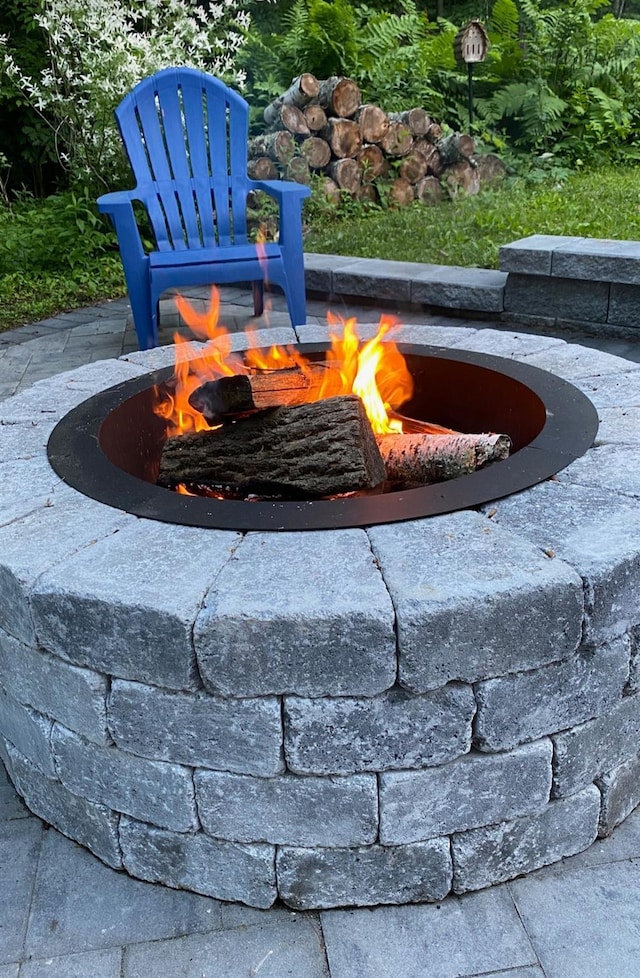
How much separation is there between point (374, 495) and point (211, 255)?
2.57m

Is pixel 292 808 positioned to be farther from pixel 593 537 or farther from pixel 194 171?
pixel 194 171

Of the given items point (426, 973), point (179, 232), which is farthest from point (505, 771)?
point (179, 232)

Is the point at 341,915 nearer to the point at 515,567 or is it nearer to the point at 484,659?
the point at 484,659

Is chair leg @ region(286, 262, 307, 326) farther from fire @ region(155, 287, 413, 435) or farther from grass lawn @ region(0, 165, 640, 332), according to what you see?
fire @ region(155, 287, 413, 435)

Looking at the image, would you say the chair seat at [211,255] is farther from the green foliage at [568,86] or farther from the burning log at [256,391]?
the green foliage at [568,86]

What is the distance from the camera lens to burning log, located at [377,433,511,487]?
76.3 inches

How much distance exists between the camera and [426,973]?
137cm

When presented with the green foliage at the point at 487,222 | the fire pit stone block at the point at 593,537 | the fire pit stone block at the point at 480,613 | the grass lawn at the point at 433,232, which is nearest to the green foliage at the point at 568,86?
the green foliage at the point at 487,222

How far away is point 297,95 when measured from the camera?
22.6ft

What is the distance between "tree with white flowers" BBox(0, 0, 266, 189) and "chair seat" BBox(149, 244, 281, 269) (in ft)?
8.56

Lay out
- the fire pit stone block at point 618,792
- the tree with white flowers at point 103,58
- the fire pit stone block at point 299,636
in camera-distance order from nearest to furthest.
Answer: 1. the fire pit stone block at point 299,636
2. the fire pit stone block at point 618,792
3. the tree with white flowers at point 103,58

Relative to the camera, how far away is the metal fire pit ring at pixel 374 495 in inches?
63.6

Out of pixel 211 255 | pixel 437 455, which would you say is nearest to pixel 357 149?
pixel 211 255

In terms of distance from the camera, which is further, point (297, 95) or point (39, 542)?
point (297, 95)
